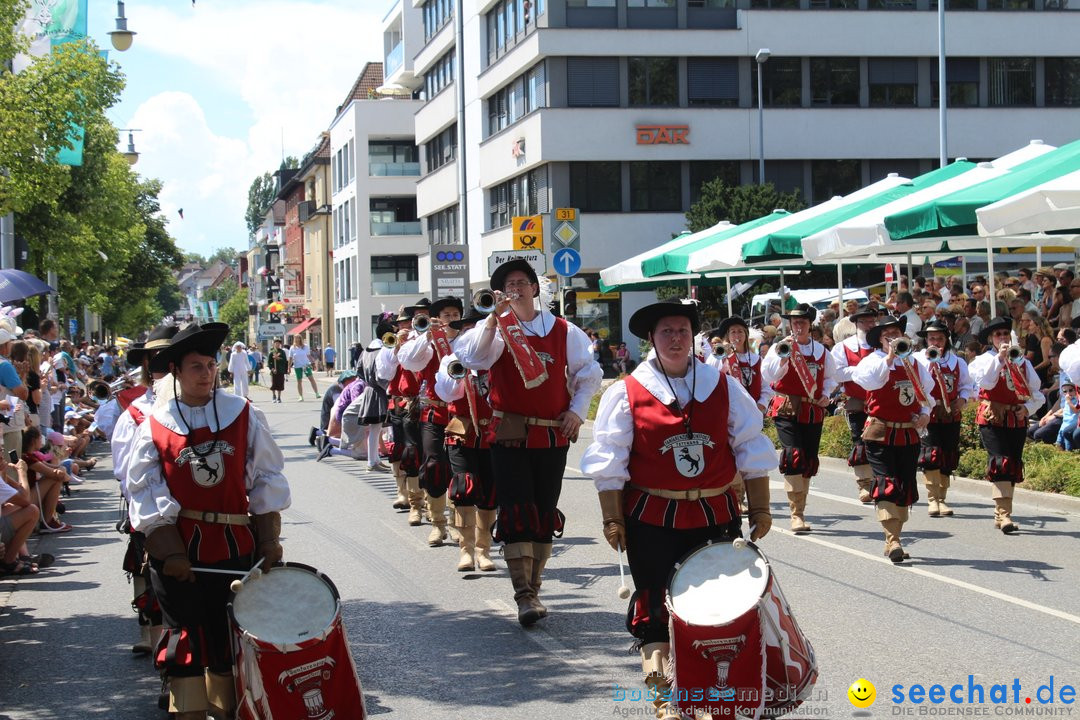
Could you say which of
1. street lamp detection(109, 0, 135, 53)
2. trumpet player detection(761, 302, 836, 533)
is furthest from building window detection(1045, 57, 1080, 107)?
trumpet player detection(761, 302, 836, 533)

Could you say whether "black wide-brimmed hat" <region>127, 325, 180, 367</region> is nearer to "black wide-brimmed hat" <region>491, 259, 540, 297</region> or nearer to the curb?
"black wide-brimmed hat" <region>491, 259, 540, 297</region>

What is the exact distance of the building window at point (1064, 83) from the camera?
4341 cm

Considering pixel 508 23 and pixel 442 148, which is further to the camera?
pixel 442 148

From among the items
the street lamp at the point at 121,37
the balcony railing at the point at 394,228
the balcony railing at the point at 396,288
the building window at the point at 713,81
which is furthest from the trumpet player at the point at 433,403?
the balcony railing at the point at 394,228

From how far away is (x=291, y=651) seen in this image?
4.93 meters

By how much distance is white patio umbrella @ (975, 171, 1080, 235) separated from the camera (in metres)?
13.2

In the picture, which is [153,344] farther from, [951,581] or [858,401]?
[858,401]

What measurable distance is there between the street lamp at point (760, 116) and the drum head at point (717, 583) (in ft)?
115

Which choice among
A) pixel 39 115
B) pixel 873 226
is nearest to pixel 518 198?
pixel 39 115

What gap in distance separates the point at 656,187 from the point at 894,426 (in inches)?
1263

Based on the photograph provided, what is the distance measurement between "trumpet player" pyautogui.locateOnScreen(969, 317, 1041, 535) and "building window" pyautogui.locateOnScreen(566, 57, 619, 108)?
30568mm

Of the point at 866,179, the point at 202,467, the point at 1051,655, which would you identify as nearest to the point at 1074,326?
the point at 1051,655

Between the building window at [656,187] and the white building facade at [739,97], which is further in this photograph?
the building window at [656,187]

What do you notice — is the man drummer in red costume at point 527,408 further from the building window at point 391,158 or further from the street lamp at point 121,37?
the building window at point 391,158
